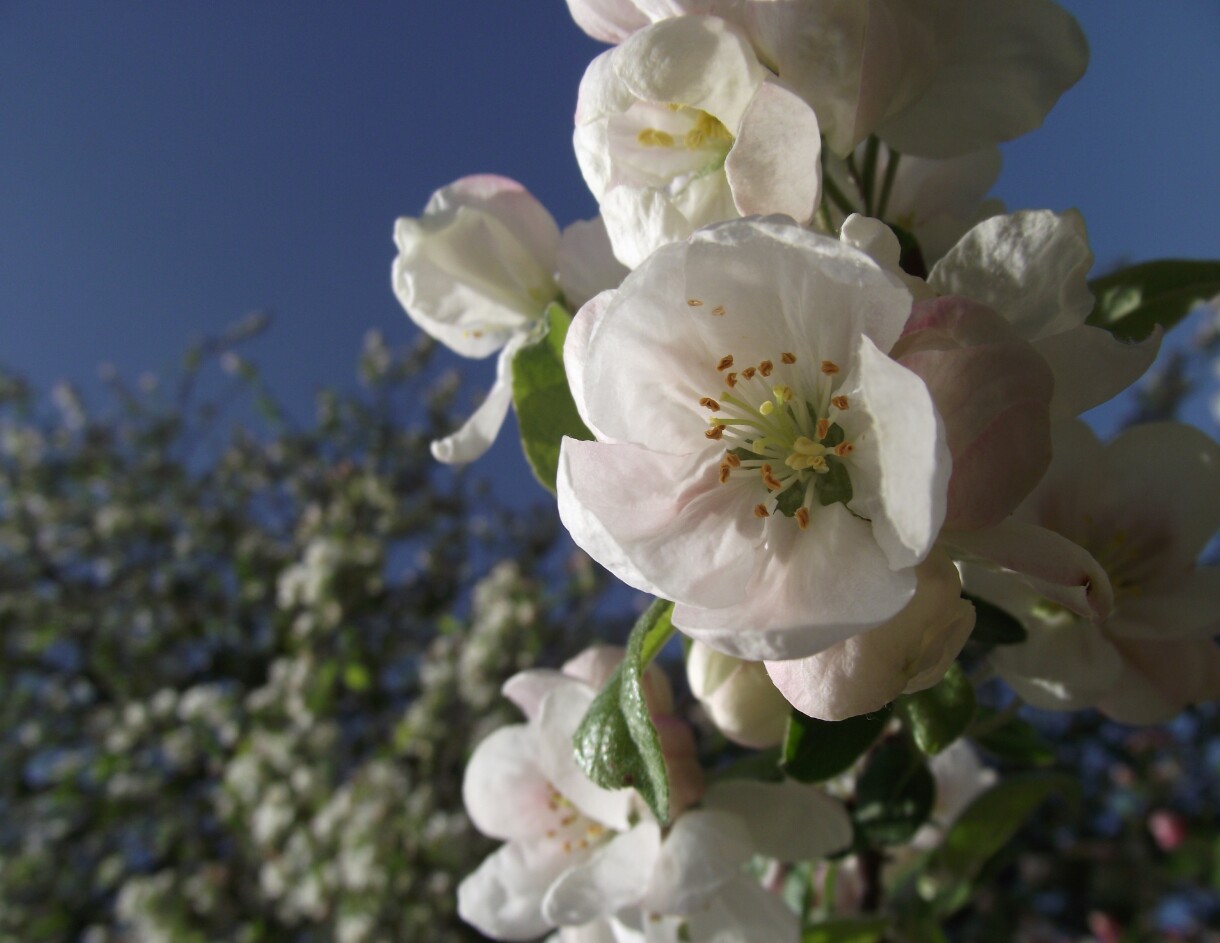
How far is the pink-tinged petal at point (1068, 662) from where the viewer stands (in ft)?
1.89

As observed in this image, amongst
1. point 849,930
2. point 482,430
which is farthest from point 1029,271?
point 849,930

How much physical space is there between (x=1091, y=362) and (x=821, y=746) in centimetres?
29

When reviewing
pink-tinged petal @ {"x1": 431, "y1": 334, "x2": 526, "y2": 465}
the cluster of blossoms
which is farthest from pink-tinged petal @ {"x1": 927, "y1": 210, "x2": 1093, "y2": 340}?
pink-tinged petal @ {"x1": 431, "y1": 334, "x2": 526, "y2": 465}

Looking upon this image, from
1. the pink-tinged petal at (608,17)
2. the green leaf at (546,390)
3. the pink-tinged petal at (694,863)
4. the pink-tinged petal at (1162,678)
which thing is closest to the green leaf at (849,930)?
the pink-tinged petal at (694,863)

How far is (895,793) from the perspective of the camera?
728mm

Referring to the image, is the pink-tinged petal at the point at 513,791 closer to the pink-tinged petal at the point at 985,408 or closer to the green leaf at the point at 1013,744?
the green leaf at the point at 1013,744

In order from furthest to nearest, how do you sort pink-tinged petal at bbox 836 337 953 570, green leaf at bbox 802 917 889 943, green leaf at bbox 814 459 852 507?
1. green leaf at bbox 802 917 889 943
2. green leaf at bbox 814 459 852 507
3. pink-tinged petal at bbox 836 337 953 570

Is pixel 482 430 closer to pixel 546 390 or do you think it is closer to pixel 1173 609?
pixel 546 390

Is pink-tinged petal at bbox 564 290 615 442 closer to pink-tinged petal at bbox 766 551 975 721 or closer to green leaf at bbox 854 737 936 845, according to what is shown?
pink-tinged petal at bbox 766 551 975 721

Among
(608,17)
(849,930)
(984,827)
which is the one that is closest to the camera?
(608,17)

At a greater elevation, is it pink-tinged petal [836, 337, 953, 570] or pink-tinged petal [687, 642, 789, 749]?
pink-tinged petal [836, 337, 953, 570]

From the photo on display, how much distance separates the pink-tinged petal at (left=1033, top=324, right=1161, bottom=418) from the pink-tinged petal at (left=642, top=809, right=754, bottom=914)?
380mm

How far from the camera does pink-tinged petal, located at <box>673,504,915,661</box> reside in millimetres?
363

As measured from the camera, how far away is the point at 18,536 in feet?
16.1
